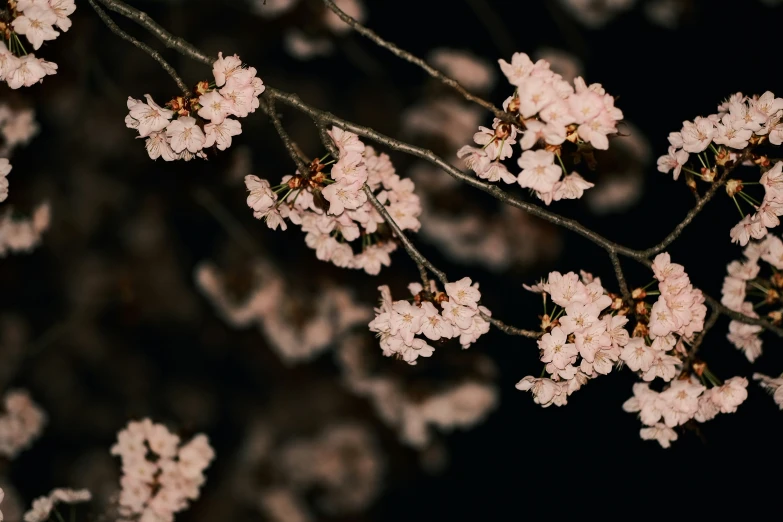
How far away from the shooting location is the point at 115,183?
258cm

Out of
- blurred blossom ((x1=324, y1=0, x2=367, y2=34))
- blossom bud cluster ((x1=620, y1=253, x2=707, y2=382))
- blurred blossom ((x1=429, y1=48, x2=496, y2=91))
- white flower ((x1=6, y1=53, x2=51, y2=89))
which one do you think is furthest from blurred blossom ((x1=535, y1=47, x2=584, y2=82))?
white flower ((x1=6, y1=53, x2=51, y2=89))

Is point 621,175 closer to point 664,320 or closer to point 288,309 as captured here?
point 288,309

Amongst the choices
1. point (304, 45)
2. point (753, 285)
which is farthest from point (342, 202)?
point (304, 45)

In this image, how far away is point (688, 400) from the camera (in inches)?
38.1

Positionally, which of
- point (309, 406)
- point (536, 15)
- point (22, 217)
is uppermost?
point (536, 15)

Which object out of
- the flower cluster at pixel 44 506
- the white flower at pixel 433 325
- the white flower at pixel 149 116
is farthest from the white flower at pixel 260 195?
the flower cluster at pixel 44 506

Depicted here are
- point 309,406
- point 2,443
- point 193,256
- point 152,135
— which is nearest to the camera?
point 152,135

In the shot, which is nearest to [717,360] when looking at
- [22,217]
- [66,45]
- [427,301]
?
[427,301]

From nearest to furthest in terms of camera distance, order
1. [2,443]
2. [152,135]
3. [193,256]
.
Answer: [152,135]
[2,443]
[193,256]

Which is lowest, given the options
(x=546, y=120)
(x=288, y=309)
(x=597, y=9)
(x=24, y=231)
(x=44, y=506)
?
(x=44, y=506)

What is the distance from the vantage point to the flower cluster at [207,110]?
2.65 feet

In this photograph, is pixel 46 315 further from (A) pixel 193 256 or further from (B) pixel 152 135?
(B) pixel 152 135

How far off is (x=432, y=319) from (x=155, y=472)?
0.79m

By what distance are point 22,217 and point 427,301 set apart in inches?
46.8
